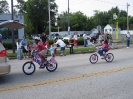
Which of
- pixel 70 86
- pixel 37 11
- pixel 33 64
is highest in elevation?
pixel 37 11

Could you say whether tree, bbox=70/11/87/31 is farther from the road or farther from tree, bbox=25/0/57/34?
the road

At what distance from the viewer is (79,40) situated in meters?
31.9

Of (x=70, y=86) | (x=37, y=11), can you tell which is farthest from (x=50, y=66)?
(x=37, y=11)

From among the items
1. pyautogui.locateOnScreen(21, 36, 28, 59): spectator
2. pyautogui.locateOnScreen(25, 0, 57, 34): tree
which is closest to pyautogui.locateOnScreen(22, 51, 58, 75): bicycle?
pyautogui.locateOnScreen(21, 36, 28, 59): spectator

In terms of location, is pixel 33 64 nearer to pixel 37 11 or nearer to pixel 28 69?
pixel 28 69

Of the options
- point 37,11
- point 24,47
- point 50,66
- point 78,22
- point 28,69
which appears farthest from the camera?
point 78,22

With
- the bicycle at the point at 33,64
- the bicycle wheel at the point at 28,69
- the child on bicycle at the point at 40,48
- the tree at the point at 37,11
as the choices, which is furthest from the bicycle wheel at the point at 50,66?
the tree at the point at 37,11

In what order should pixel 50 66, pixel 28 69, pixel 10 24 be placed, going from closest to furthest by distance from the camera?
pixel 28 69, pixel 50 66, pixel 10 24

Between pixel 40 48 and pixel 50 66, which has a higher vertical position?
pixel 40 48

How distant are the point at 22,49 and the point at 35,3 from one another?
61.6m

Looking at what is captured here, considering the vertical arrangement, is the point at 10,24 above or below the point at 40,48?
above

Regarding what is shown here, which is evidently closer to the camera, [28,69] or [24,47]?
[28,69]

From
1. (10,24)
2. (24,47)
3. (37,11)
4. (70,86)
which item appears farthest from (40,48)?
(37,11)

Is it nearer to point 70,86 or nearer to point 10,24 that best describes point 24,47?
point 10,24
